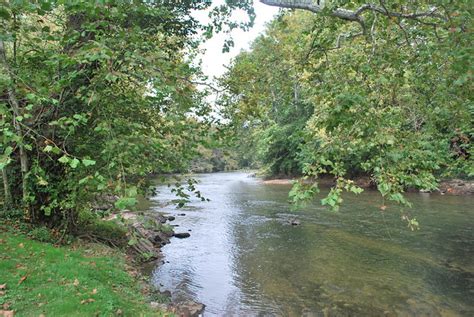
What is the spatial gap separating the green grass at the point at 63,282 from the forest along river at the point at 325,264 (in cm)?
189

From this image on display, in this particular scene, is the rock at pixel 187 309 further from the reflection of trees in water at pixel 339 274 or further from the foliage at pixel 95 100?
the foliage at pixel 95 100

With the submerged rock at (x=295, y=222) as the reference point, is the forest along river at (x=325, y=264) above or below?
below

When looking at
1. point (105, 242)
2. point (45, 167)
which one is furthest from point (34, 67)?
point (105, 242)

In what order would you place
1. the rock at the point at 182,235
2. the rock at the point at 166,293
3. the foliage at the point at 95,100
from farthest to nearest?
the rock at the point at 182,235 → the rock at the point at 166,293 → the foliage at the point at 95,100

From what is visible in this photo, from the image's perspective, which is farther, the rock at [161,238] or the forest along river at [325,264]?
the rock at [161,238]

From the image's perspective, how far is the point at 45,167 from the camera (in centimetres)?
931

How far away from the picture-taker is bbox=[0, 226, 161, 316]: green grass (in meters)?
5.73

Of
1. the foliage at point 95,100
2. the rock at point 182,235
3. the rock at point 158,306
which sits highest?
the foliage at point 95,100

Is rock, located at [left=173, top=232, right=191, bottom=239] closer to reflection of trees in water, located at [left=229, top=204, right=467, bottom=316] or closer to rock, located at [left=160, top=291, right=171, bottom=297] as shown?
reflection of trees in water, located at [left=229, top=204, right=467, bottom=316]

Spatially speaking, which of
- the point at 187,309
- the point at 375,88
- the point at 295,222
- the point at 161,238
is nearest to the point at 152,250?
the point at 161,238

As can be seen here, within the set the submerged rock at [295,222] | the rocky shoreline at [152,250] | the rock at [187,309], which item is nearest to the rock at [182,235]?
the rocky shoreline at [152,250]

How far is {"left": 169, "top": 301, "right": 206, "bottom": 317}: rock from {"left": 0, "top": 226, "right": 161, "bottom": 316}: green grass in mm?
700

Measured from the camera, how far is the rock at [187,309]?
7.34 meters

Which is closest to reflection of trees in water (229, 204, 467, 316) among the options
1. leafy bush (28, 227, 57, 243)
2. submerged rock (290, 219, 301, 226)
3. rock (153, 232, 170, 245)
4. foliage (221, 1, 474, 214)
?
submerged rock (290, 219, 301, 226)
